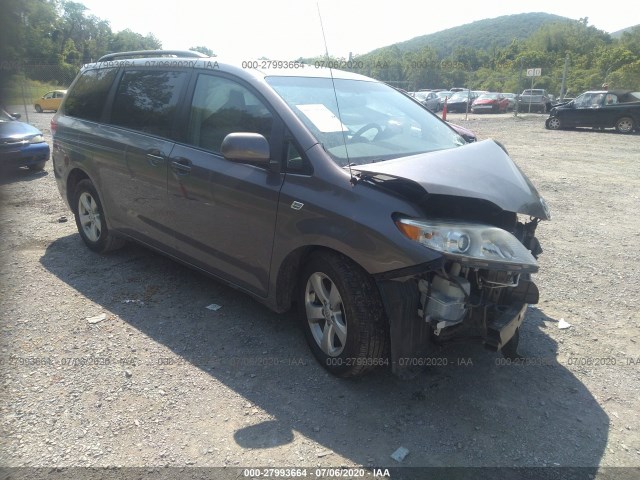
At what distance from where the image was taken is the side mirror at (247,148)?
3.04 m

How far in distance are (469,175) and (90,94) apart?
407 cm

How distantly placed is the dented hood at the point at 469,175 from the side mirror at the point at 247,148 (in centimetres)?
60

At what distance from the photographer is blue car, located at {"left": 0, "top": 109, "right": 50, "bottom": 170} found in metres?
8.97

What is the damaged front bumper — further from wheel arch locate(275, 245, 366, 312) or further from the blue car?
the blue car

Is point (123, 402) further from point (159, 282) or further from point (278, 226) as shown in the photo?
point (159, 282)

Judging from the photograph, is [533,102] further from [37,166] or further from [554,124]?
[37,166]

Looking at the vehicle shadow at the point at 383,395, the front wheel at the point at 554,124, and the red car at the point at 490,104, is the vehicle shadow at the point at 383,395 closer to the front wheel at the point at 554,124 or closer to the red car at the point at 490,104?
the front wheel at the point at 554,124

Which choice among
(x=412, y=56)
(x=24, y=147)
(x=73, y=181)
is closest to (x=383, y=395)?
(x=73, y=181)

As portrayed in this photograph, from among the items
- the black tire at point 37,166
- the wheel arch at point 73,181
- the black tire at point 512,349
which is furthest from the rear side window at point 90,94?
the black tire at point 37,166

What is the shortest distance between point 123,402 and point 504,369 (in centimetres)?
242

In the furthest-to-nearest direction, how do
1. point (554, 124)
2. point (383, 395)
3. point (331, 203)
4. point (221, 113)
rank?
point (554, 124), point (221, 113), point (383, 395), point (331, 203)

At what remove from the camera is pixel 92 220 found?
5.12m

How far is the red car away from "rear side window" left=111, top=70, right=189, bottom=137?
31622 mm

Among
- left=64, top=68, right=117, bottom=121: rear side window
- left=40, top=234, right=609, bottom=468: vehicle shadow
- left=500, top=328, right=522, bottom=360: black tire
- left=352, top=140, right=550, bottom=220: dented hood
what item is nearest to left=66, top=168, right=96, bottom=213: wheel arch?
left=64, top=68, right=117, bottom=121: rear side window
